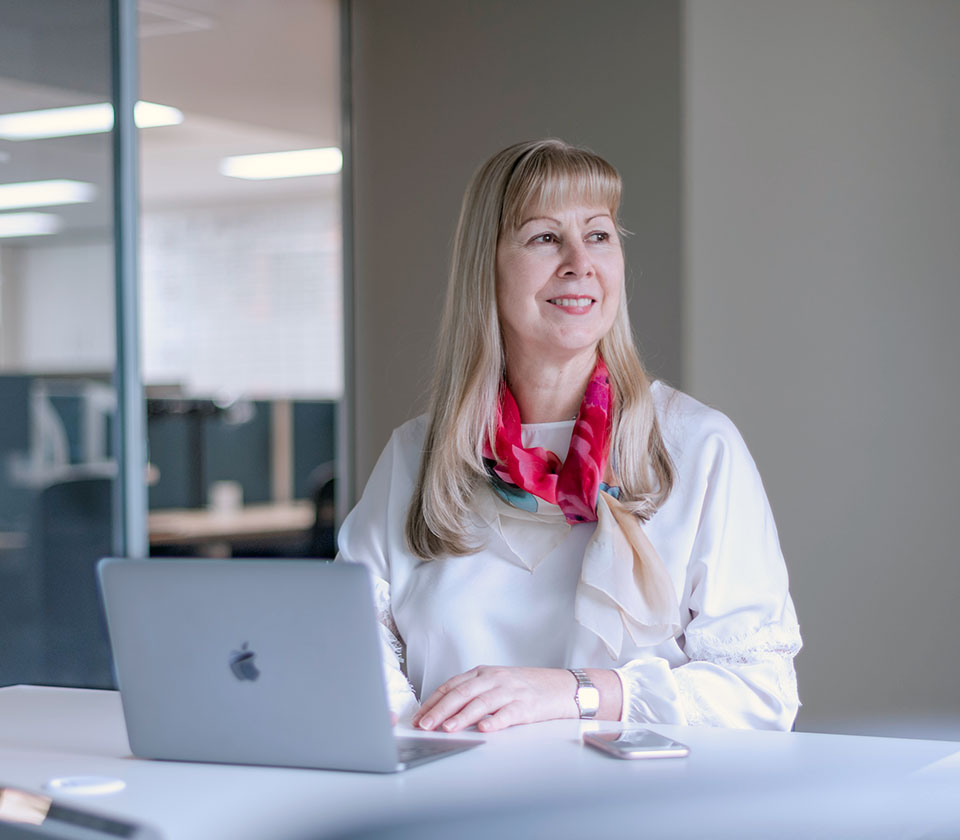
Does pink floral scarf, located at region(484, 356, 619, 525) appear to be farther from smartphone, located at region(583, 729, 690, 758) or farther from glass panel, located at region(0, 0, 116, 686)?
glass panel, located at region(0, 0, 116, 686)

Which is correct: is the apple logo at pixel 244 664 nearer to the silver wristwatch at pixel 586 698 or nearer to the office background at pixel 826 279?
the silver wristwatch at pixel 586 698

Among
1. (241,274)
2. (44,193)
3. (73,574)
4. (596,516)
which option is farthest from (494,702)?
(241,274)

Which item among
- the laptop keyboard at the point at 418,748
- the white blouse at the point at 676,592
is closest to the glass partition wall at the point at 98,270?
the white blouse at the point at 676,592

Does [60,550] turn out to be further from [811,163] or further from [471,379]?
[811,163]

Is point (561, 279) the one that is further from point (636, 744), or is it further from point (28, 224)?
point (28, 224)

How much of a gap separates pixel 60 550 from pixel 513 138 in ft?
6.31

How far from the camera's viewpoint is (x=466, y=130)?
13.3 feet

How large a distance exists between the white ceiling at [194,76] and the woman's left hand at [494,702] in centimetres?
240

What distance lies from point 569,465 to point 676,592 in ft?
0.88

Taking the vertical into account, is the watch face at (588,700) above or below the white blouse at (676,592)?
below

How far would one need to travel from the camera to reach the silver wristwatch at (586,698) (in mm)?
1691

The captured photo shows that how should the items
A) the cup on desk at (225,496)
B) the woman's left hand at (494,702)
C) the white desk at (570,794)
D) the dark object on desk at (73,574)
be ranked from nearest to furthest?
the white desk at (570,794)
the woman's left hand at (494,702)
the dark object on desk at (73,574)
the cup on desk at (225,496)

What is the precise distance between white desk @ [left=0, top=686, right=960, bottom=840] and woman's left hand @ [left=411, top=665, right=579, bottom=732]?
0.13 m

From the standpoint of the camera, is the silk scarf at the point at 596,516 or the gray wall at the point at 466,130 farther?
the gray wall at the point at 466,130
